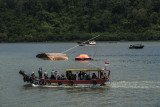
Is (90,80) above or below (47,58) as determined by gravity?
above

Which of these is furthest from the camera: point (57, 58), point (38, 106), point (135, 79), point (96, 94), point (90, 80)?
point (57, 58)

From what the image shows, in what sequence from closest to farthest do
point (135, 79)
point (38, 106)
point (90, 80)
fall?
point (38, 106) → point (90, 80) → point (135, 79)

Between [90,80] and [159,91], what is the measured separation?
12065mm

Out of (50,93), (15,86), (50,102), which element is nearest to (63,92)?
(50,93)

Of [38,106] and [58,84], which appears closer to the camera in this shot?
[38,106]

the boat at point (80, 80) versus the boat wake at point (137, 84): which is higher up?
the boat at point (80, 80)

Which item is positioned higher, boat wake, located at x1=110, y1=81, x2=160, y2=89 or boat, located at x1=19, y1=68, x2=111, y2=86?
boat, located at x1=19, y1=68, x2=111, y2=86

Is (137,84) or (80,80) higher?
(80,80)

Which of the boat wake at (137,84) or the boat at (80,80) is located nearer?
the boat at (80,80)

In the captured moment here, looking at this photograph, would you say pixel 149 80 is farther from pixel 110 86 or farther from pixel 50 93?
pixel 50 93

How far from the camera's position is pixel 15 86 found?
248ft

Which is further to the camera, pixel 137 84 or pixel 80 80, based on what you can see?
pixel 137 84

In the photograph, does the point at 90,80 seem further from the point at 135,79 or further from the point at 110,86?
the point at 135,79

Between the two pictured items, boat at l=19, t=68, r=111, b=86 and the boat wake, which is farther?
the boat wake
